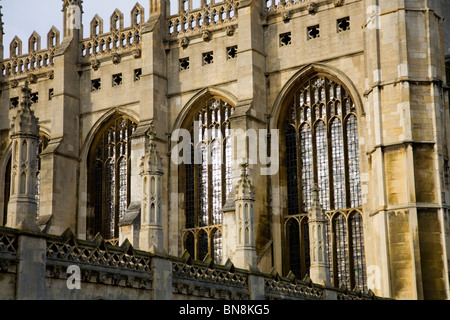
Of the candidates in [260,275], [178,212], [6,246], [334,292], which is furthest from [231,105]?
[6,246]

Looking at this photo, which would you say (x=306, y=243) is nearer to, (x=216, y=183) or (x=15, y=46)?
(x=216, y=183)

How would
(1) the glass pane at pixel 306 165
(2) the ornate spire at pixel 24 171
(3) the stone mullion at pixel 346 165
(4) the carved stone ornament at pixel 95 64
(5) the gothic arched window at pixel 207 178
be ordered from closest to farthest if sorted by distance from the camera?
(2) the ornate spire at pixel 24 171
(3) the stone mullion at pixel 346 165
(1) the glass pane at pixel 306 165
(5) the gothic arched window at pixel 207 178
(4) the carved stone ornament at pixel 95 64

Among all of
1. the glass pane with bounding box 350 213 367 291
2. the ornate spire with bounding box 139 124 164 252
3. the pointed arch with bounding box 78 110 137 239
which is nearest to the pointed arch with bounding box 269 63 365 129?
the glass pane with bounding box 350 213 367 291

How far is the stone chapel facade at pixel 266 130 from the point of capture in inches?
1191

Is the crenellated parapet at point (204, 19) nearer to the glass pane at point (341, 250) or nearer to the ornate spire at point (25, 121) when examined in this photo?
the glass pane at point (341, 250)

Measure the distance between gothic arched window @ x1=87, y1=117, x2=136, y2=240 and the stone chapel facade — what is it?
0.25 feet

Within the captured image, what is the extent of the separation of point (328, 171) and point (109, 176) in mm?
11258

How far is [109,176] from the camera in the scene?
130 ft

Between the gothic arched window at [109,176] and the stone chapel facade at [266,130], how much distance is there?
0.25ft

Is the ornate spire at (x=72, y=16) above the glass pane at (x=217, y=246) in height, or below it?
above

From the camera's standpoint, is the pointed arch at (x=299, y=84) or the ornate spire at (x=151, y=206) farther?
the pointed arch at (x=299, y=84)

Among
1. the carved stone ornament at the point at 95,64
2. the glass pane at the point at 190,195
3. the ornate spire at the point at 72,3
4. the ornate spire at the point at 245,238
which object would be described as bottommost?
the ornate spire at the point at 245,238

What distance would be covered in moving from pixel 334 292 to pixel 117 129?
17.8 m

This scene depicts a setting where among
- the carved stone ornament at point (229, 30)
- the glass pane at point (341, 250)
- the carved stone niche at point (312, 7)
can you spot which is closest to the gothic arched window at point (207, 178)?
the carved stone ornament at point (229, 30)
